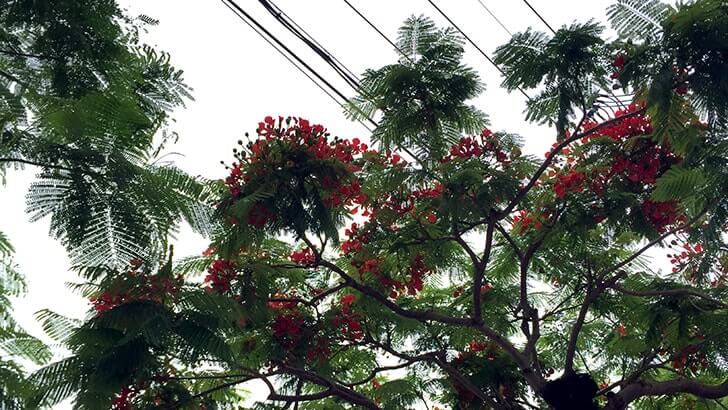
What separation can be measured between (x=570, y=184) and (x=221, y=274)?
230 cm

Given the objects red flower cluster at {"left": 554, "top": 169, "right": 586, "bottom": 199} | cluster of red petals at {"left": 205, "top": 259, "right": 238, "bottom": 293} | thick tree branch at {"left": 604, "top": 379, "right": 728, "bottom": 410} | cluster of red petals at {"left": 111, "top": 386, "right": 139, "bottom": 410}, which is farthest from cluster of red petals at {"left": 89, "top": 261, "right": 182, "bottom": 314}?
thick tree branch at {"left": 604, "top": 379, "right": 728, "bottom": 410}

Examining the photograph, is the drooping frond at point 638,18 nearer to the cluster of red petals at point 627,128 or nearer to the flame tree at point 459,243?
the flame tree at point 459,243

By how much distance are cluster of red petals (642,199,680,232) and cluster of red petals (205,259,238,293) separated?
2.61 metres

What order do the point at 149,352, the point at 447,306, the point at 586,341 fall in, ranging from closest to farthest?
the point at 149,352 < the point at 447,306 < the point at 586,341

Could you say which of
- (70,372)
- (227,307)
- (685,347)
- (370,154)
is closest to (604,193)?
(685,347)

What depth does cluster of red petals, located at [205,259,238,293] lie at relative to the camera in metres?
4.86

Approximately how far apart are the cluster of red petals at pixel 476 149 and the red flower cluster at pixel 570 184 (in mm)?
421

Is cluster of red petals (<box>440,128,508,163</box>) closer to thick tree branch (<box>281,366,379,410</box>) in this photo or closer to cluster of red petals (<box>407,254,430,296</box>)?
cluster of red petals (<box>407,254,430,296</box>)

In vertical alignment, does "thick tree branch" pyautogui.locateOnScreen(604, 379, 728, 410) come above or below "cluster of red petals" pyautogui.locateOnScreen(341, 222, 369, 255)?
below

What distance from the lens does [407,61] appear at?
16.5 feet

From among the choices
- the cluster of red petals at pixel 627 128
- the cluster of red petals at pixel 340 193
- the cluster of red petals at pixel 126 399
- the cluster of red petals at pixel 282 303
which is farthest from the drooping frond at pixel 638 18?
the cluster of red petals at pixel 126 399

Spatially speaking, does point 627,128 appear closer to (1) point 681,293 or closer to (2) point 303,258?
(1) point 681,293

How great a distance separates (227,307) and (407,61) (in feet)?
7.28

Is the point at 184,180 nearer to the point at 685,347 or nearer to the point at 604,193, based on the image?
the point at 604,193
